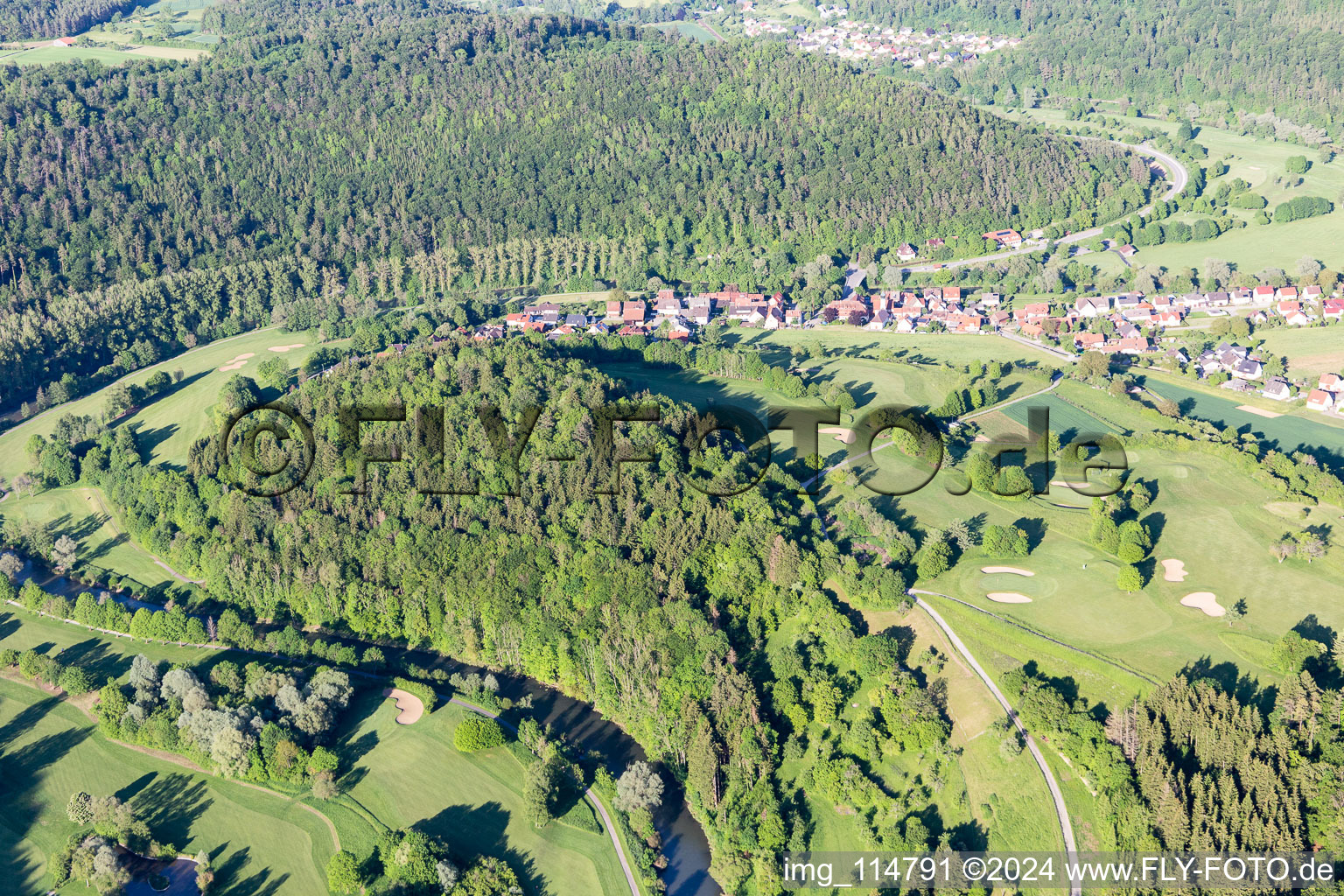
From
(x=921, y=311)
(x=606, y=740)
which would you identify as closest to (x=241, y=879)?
(x=606, y=740)

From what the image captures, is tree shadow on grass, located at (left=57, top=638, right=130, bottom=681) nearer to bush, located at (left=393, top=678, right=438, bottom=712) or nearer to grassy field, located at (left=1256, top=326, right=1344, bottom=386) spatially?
bush, located at (left=393, top=678, right=438, bottom=712)

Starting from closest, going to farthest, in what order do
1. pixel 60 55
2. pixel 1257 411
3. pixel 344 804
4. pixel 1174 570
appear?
pixel 344 804
pixel 1174 570
pixel 1257 411
pixel 60 55

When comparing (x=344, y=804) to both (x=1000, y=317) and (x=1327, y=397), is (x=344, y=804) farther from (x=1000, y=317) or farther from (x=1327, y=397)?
(x=1000, y=317)

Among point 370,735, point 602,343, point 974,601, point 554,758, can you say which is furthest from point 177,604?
point 974,601

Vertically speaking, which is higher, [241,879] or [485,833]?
[241,879]

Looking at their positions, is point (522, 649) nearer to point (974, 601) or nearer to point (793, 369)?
point (974, 601)

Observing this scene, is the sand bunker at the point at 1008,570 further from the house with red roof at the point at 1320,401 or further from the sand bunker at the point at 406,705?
the house with red roof at the point at 1320,401

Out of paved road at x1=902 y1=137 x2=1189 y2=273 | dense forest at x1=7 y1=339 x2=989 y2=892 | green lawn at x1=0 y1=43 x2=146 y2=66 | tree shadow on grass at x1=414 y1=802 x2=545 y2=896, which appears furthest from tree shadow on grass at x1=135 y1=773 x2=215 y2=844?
green lawn at x1=0 y1=43 x2=146 y2=66
